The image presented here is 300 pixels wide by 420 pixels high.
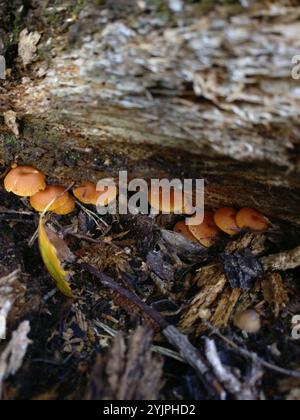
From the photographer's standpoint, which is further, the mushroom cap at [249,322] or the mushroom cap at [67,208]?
the mushroom cap at [67,208]

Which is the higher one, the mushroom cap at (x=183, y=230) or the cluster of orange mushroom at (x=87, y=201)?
the cluster of orange mushroom at (x=87, y=201)

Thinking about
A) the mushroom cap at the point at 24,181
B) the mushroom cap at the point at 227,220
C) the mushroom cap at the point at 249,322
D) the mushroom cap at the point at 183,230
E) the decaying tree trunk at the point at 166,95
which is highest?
the decaying tree trunk at the point at 166,95

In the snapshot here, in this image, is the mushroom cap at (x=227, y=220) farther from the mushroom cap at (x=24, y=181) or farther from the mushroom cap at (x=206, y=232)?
the mushroom cap at (x=24, y=181)

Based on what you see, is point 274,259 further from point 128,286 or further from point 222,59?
point 222,59

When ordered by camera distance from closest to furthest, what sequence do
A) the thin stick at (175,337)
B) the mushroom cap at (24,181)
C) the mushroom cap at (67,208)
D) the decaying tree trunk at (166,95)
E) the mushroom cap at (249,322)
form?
the decaying tree trunk at (166,95)
the thin stick at (175,337)
the mushroom cap at (249,322)
the mushroom cap at (24,181)
the mushroom cap at (67,208)

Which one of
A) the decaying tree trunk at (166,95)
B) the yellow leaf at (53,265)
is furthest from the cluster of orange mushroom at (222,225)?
the yellow leaf at (53,265)

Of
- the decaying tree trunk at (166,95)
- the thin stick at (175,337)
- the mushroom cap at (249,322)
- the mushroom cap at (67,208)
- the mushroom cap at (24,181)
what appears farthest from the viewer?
the mushroom cap at (67,208)

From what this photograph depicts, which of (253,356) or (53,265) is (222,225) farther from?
(53,265)

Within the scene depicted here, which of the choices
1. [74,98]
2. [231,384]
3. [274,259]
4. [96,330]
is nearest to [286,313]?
[274,259]
